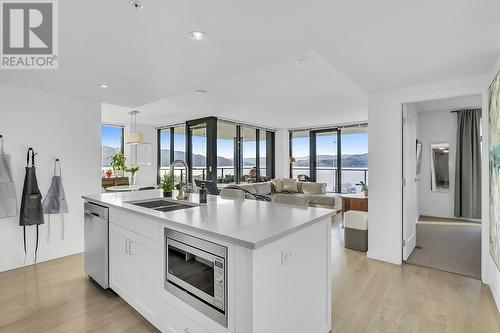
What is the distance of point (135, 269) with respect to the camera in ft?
6.97

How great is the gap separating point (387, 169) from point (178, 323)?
310 cm

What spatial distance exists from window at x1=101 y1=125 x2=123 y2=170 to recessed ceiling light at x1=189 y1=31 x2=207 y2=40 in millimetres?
6240

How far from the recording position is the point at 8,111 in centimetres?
322

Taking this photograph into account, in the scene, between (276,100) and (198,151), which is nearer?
(276,100)

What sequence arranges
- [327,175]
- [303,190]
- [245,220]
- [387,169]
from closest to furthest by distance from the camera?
1. [245,220]
2. [387,169]
3. [303,190]
4. [327,175]

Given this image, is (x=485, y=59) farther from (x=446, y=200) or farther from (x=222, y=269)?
(x=446, y=200)

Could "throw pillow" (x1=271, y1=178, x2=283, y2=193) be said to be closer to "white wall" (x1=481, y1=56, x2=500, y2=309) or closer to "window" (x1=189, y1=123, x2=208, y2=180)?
"window" (x1=189, y1=123, x2=208, y2=180)

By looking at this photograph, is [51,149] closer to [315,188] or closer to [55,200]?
[55,200]

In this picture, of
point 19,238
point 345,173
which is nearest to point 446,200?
point 345,173

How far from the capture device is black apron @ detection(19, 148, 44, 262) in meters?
3.18

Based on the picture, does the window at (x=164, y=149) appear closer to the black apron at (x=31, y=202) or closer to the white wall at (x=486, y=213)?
the black apron at (x=31, y=202)

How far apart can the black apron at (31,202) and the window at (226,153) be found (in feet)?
13.9

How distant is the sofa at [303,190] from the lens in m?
6.33

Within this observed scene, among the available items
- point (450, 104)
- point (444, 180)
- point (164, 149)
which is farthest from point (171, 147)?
point (444, 180)
